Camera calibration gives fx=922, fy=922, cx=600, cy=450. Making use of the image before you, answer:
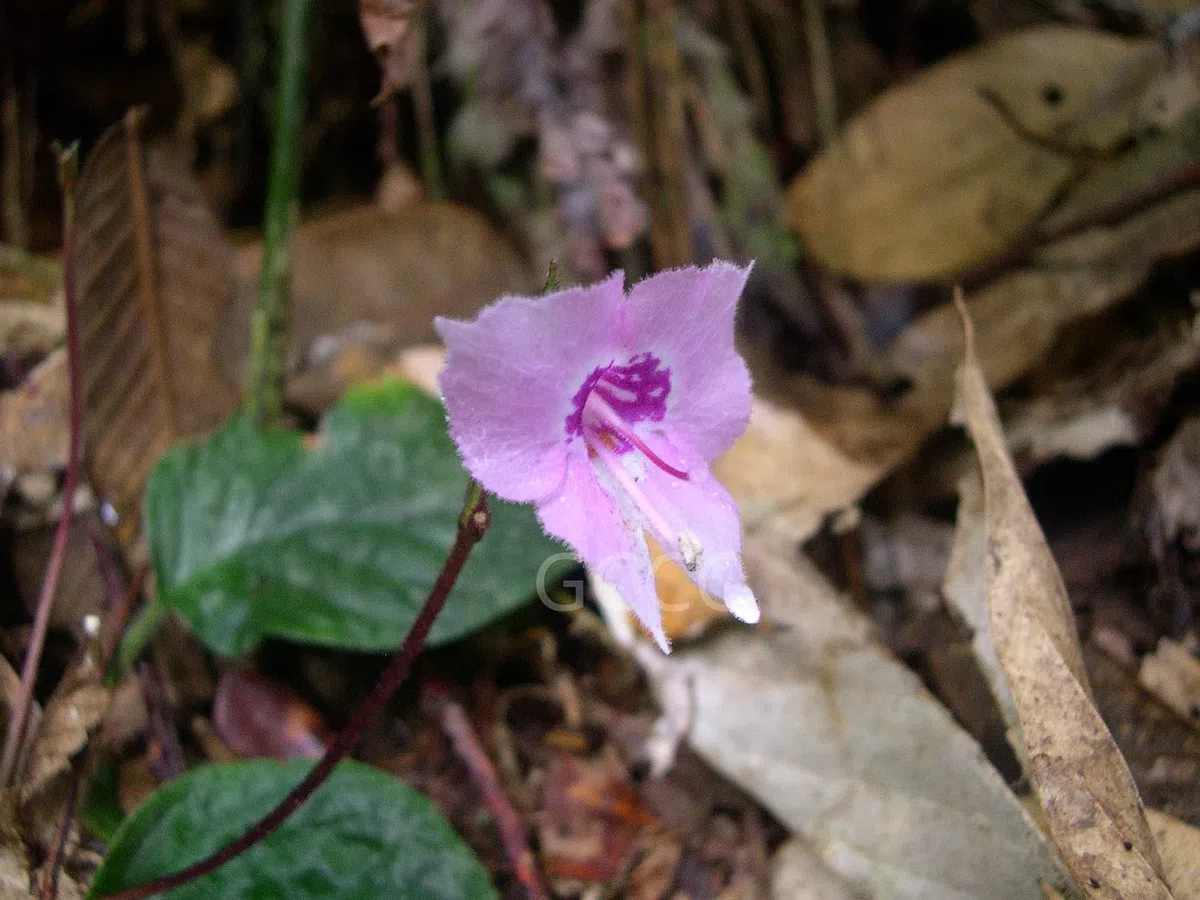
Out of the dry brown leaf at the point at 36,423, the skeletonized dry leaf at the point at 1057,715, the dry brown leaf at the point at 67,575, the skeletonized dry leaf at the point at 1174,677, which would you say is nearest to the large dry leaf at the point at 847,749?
the skeletonized dry leaf at the point at 1057,715

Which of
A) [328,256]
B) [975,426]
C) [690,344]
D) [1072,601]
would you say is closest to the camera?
[690,344]

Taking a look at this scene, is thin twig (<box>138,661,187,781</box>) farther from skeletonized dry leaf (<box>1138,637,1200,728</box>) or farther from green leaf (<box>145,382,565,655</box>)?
skeletonized dry leaf (<box>1138,637,1200,728</box>)

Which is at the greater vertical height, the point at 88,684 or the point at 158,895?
the point at 88,684

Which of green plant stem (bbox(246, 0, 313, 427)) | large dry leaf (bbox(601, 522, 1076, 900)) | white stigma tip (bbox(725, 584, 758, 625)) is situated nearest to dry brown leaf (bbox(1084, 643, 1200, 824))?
large dry leaf (bbox(601, 522, 1076, 900))

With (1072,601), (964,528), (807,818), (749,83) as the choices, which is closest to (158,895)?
(807,818)

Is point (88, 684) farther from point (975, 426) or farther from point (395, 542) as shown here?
point (975, 426)

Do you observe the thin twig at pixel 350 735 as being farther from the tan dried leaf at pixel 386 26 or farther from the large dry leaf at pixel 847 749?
the tan dried leaf at pixel 386 26

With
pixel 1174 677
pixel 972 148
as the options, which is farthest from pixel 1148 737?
pixel 972 148
